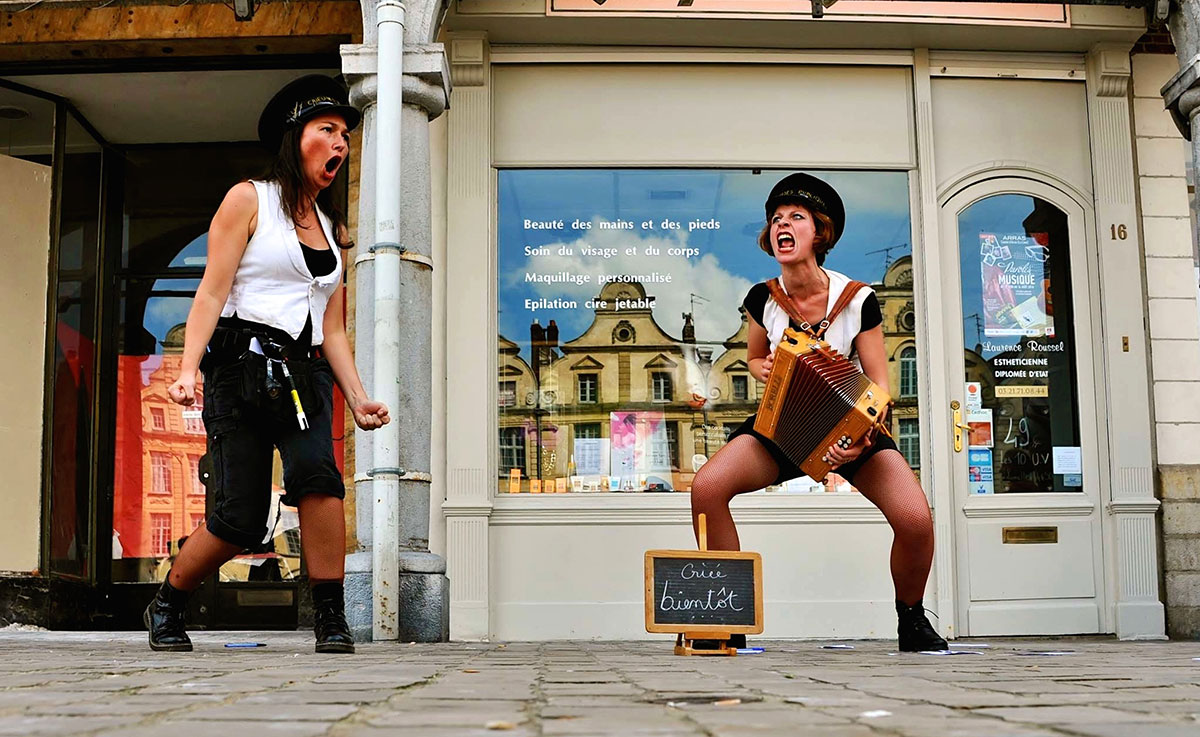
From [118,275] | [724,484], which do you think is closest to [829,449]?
[724,484]

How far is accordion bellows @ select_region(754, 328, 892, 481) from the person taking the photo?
216 inches

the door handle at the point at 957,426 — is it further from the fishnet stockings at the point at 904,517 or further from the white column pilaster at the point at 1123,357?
the fishnet stockings at the point at 904,517

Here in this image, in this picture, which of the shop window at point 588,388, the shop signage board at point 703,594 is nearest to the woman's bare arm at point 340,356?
the shop signage board at point 703,594

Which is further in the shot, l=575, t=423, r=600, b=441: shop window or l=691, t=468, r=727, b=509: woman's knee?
l=575, t=423, r=600, b=441: shop window

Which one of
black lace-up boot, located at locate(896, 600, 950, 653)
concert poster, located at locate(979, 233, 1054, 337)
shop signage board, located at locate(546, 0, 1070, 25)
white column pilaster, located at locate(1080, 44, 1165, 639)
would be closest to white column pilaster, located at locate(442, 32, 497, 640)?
shop signage board, located at locate(546, 0, 1070, 25)

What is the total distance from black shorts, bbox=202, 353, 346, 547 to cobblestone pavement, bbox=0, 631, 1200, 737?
47 centimetres

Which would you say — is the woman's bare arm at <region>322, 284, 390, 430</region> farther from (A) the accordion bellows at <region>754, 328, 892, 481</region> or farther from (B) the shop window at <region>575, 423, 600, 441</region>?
(B) the shop window at <region>575, 423, 600, 441</region>

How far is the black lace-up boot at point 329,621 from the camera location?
16.6 ft

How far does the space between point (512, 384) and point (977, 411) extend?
277 centimetres

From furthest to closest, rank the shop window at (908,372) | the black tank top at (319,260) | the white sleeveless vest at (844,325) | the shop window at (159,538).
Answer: the shop window at (159,538)
the shop window at (908,372)
the white sleeveless vest at (844,325)
the black tank top at (319,260)

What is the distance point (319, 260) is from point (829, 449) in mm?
2028

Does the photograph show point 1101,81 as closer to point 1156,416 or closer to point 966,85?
point 966,85

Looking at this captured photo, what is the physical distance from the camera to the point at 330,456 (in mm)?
5023

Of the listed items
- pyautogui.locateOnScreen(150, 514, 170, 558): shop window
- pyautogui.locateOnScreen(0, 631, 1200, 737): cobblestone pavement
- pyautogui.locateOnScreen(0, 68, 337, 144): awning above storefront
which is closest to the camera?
pyautogui.locateOnScreen(0, 631, 1200, 737): cobblestone pavement
